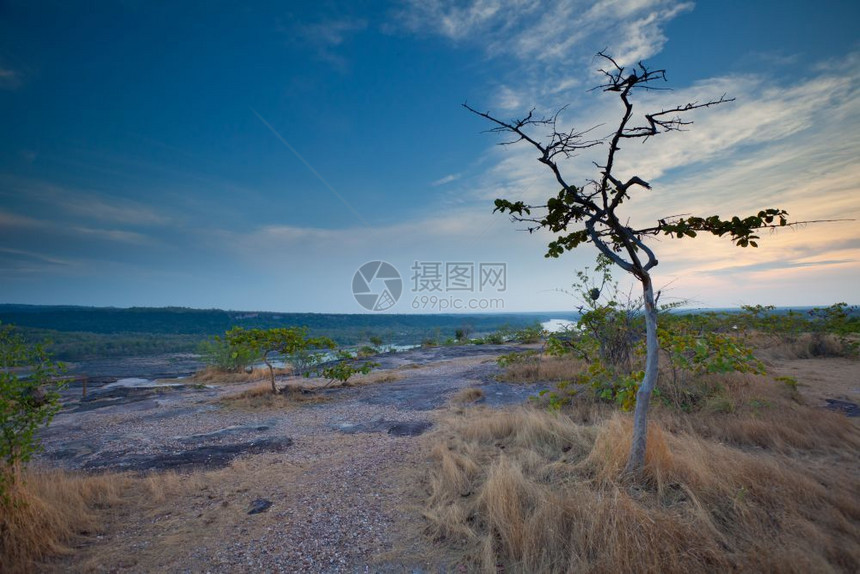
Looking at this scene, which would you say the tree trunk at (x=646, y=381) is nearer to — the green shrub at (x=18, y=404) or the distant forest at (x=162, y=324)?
the green shrub at (x=18, y=404)

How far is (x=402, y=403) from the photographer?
9906mm

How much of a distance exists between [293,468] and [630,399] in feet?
17.3

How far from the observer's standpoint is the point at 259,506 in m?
4.14

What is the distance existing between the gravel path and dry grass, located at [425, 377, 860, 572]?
0.64 metres

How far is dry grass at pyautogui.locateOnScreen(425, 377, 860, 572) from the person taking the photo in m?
2.55

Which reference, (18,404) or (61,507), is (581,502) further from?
(18,404)

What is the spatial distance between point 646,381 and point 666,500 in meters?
1.16

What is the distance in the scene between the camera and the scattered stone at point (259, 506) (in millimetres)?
4039

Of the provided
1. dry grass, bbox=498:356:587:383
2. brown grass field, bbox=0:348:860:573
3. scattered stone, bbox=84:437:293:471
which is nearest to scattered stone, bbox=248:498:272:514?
brown grass field, bbox=0:348:860:573

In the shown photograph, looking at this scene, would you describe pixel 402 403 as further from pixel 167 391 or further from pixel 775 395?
pixel 167 391

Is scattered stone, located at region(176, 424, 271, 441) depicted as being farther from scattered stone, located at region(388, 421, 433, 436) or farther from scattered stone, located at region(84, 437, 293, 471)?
scattered stone, located at region(388, 421, 433, 436)

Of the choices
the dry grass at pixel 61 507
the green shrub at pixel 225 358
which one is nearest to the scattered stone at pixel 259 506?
the dry grass at pixel 61 507

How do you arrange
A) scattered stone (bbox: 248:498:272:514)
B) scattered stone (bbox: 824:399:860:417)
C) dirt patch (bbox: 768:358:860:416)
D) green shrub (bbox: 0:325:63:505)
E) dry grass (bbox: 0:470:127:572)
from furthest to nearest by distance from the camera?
1. dirt patch (bbox: 768:358:860:416)
2. scattered stone (bbox: 824:399:860:417)
3. scattered stone (bbox: 248:498:272:514)
4. green shrub (bbox: 0:325:63:505)
5. dry grass (bbox: 0:470:127:572)

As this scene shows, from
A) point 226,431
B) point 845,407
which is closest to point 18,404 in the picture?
point 226,431
